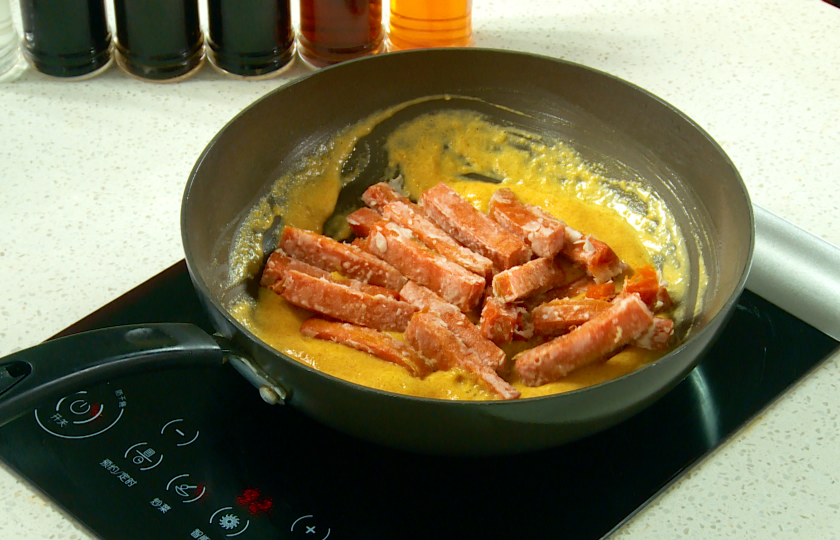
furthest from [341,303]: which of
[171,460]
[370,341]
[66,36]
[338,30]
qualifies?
[66,36]

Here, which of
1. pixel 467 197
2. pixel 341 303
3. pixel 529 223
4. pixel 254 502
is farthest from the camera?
pixel 467 197

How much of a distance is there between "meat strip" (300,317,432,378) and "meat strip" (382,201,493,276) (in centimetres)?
18

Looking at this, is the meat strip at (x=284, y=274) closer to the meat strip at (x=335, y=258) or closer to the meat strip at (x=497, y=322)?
the meat strip at (x=335, y=258)

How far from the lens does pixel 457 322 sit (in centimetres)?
108

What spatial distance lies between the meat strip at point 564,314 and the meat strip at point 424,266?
0.09 meters

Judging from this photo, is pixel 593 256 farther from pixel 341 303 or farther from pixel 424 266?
→ pixel 341 303

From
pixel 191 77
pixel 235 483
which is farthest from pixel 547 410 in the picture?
pixel 191 77

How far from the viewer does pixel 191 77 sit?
154 cm

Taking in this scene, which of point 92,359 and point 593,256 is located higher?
point 92,359

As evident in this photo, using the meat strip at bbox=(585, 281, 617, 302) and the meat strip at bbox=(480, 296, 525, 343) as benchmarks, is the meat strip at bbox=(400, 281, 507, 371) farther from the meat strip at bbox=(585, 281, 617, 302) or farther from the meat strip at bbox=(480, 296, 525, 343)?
the meat strip at bbox=(585, 281, 617, 302)

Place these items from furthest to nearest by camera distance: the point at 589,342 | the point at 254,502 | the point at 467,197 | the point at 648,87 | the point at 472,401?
the point at 648,87
the point at 467,197
the point at 589,342
the point at 254,502
the point at 472,401

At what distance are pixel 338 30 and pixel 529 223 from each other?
56 centimetres

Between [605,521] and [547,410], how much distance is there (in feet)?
0.60

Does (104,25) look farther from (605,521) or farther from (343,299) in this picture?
(605,521)
